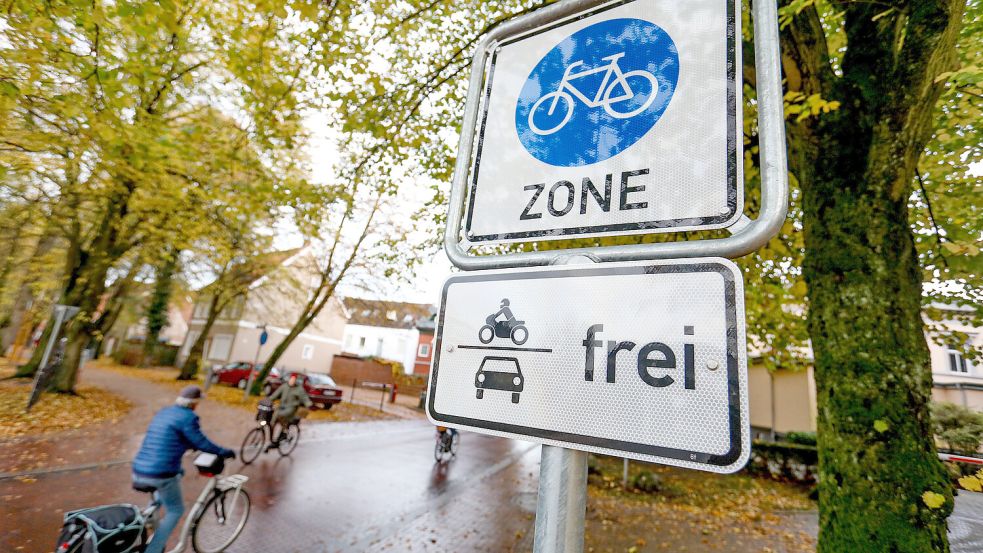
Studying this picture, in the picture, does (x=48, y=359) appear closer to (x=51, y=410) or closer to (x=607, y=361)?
(x=51, y=410)

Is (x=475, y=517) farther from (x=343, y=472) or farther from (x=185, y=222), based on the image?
(x=185, y=222)

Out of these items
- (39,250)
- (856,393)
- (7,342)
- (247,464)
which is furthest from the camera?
(7,342)

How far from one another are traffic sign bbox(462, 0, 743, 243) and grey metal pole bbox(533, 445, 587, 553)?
0.50 metres

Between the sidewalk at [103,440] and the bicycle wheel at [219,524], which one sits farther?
the sidewalk at [103,440]

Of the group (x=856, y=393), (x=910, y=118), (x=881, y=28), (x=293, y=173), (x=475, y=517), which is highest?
(x=293, y=173)

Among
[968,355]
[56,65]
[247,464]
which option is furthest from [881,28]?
[247,464]

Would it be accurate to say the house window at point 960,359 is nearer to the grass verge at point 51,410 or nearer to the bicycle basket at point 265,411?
the bicycle basket at point 265,411

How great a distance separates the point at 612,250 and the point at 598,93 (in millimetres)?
441

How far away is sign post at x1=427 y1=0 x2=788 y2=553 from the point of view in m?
0.83

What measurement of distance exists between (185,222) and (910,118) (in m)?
12.8

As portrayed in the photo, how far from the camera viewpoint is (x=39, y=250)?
51.2 ft

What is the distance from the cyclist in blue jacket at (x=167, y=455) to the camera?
15.3 feet

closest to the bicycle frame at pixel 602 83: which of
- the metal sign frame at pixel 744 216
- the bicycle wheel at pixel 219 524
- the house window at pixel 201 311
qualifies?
the metal sign frame at pixel 744 216

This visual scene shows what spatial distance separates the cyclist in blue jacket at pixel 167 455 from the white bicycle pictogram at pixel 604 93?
5060 millimetres
